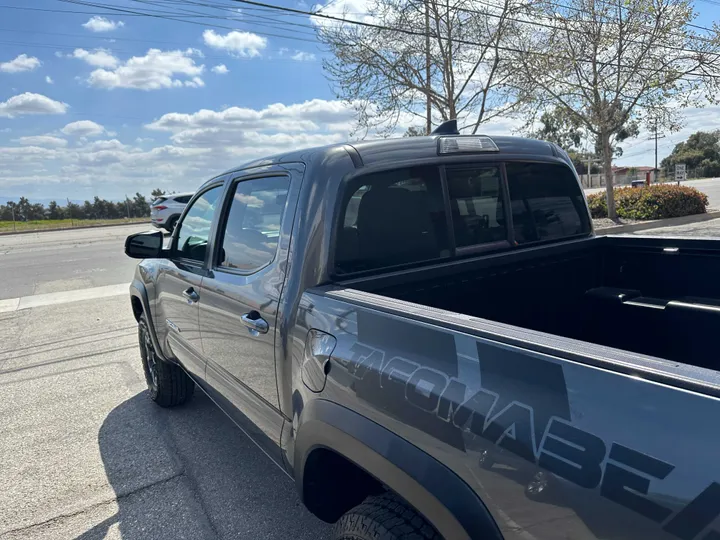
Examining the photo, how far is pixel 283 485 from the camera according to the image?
3150mm

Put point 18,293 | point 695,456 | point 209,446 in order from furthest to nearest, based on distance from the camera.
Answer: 1. point 18,293
2. point 209,446
3. point 695,456

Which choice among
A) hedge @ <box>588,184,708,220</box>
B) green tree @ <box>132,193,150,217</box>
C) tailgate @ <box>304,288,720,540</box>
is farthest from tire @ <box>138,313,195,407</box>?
green tree @ <box>132,193,150,217</box>

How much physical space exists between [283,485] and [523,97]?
47.0ft

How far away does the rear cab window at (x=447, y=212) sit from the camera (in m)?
2.27

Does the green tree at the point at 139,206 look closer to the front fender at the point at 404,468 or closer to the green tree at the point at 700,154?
the front fender at the point at 404,468


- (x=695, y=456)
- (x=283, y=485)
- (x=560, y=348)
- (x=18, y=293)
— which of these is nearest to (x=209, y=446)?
(x=283, y=485)

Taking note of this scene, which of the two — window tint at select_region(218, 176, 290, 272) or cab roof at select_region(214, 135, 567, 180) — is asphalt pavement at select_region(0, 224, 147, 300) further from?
cab roof at select_region(214, 135, 567, 180)

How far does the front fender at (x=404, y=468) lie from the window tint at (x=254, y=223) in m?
0.81

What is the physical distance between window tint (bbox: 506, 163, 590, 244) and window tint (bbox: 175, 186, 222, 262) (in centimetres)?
169

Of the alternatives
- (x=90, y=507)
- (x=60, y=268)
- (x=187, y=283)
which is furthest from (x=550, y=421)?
(x=60, y=268)

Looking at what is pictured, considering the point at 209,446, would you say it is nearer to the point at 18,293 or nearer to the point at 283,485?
the point at 283,485

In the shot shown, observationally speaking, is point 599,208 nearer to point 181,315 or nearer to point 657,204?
point 657,204

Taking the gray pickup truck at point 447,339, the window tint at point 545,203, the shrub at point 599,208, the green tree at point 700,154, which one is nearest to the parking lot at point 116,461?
the gray pickup truck at point 447,339

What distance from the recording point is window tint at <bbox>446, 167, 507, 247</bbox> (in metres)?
2.60
